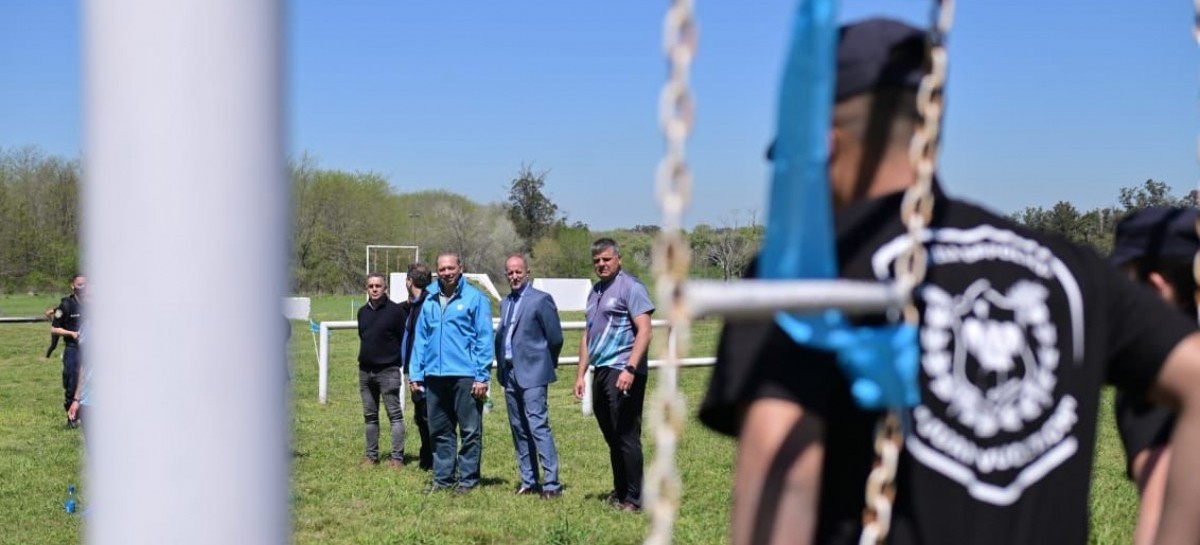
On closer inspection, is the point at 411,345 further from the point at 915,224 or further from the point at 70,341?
the point at 915,224

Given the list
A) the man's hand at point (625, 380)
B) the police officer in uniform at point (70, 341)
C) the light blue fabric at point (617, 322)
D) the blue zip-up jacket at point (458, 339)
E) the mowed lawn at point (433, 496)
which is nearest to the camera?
the mowed lawn at point (433, 496)

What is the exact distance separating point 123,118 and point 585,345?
7.36 metres

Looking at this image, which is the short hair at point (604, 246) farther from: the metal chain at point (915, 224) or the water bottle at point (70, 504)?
the metal chain at point (915, 224)

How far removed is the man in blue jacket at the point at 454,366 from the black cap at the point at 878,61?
7221mm

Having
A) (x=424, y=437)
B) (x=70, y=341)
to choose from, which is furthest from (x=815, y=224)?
(x=70, y=341)

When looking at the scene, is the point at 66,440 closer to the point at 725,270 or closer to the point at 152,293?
the point at 152,293

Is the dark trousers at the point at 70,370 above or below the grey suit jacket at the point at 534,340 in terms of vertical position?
below

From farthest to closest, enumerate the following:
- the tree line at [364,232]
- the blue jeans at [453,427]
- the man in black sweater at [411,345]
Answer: the tree line at [364,232] < the man in black sweater at [411,345] < the blue jeans at [453,427]

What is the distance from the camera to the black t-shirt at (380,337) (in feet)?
32.9

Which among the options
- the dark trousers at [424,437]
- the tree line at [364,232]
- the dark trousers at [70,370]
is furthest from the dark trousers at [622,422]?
the tree line at [364,232]

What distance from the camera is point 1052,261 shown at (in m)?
1.72

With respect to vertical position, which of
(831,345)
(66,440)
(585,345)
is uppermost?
(831,345)

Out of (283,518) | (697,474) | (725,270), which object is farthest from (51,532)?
(725,270)

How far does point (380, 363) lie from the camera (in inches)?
395
